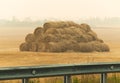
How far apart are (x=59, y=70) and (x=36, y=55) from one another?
47cm

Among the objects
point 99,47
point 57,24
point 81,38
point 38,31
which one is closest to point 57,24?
point 57,24

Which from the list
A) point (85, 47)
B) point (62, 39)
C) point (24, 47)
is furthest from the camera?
point (85, 47)

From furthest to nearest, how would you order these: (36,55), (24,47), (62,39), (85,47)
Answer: (85,47), (62,39), (24,47), (36,55)

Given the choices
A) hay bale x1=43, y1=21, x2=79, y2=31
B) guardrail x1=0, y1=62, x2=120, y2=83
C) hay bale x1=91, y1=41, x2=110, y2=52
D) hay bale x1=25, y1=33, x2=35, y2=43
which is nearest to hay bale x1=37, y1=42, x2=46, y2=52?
hay bale x1=25, y1=33, x2=35, y2=43

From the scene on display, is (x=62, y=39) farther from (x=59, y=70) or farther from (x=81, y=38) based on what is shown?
(x=59, y=70)

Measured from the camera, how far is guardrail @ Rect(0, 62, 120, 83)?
6.18 meters

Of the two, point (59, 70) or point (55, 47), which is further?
point (55, 47)

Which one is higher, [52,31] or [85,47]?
[52,31]

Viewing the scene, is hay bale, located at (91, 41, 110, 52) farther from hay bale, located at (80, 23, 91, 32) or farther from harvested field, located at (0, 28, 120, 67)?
hay bale, located at (80, 23, 91, 32)

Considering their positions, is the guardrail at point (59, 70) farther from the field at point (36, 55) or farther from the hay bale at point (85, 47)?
the hay bale at point (85, 47)

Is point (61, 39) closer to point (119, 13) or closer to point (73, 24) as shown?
point (73, 24)

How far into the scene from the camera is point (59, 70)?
650 centimetres

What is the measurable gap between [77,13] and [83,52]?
612 mm

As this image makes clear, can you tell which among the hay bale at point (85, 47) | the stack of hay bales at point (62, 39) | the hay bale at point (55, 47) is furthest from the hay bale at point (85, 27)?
the hay bale at point (55, 47)
